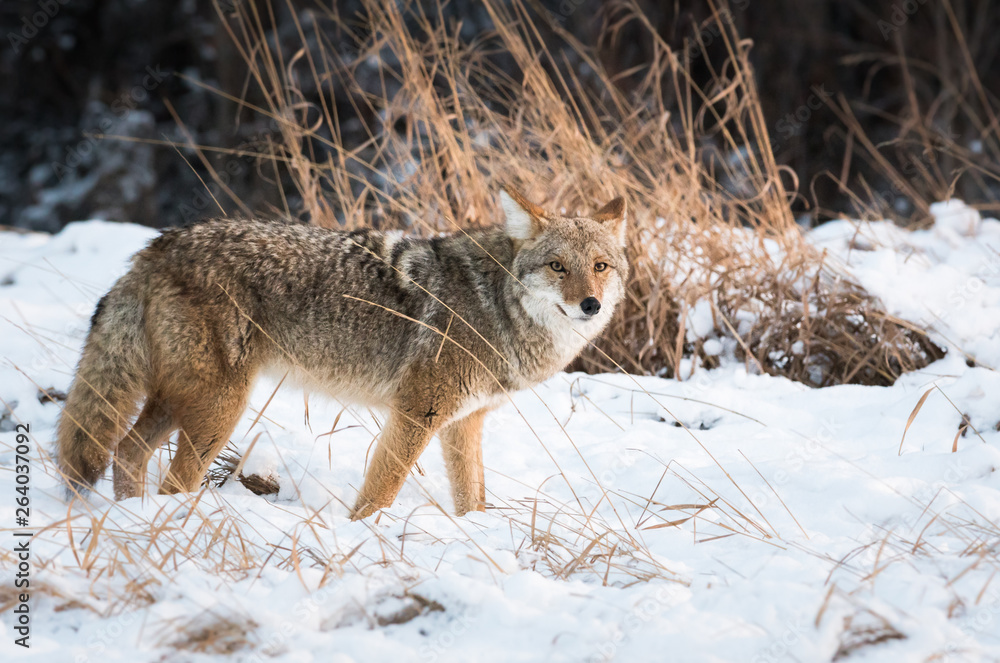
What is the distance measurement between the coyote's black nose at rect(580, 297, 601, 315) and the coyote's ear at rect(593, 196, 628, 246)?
0.64 m

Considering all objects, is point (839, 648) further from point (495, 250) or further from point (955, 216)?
point (955, 216)

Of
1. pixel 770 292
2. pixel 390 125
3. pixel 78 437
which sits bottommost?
pixel 770 292

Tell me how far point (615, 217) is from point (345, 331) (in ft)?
4.80

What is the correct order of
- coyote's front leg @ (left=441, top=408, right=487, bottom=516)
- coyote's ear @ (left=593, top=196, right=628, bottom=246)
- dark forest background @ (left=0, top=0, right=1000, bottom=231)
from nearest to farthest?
coyote's front leg @ (left=441, top=408, right=487, bottom=516)
coyote's ear @ (left=593, top=196, right=628, bottom=246)
dark forest background @ (left=0, top=0, right=1000, bottom=231)

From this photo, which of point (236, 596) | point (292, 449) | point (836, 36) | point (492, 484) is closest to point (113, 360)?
point (292, 449)

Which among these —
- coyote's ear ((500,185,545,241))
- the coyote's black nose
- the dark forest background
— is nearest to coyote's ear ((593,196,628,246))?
coyote's ear ((500,185,545,241))

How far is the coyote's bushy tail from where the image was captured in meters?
3.35

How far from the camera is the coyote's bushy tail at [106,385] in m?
3.35

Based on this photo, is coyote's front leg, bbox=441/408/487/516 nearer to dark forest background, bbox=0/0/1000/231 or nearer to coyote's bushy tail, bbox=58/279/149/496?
coyote's bushy tail, bbox=58/279/149/496

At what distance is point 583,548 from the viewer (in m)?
2.86

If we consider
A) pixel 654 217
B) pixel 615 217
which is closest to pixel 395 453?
pixel 615 217

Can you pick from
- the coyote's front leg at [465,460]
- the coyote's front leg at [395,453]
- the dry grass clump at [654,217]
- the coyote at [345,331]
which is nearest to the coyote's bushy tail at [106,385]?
the coyote at [345,331]

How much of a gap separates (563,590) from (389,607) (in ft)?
1.65

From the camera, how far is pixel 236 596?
2.28m
